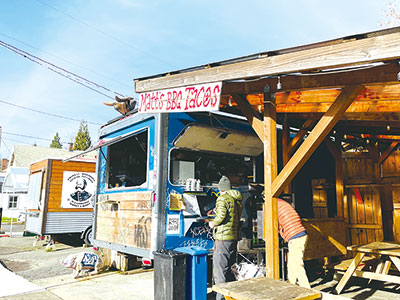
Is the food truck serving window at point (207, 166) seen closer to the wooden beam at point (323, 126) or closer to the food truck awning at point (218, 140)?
the food truck awning at point (218, 140)

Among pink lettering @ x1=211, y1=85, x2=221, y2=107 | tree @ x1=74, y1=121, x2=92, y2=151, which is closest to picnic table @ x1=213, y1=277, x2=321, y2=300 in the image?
pink lettering @ x1=211, y1=85, x2=221, y2=107

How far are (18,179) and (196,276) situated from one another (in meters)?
15.7

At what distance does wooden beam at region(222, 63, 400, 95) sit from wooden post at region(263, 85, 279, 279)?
217mm

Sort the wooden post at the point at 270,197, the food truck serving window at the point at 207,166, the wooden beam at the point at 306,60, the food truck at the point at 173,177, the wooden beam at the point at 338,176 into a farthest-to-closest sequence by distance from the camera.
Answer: the wooden beam at the point at 338,176 < the food truck serving window at the point at 207,166 < the food truck at the point at 173,177 < the wooden post at the point at 270,197 < the wooden beam at the point at 306,60

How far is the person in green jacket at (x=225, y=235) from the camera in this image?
514 cm

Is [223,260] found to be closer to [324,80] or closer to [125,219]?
[125,219]

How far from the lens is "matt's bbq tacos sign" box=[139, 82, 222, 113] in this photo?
467cm

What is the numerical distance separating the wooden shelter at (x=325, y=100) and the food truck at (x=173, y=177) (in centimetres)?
58

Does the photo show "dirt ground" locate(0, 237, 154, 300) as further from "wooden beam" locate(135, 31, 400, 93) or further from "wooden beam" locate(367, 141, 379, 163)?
"wooden beam" locate(367, 141, 379, 163)

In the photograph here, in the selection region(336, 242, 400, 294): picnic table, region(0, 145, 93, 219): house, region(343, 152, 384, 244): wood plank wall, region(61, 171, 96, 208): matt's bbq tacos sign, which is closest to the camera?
region(336, 242, 400, 294): picnic table

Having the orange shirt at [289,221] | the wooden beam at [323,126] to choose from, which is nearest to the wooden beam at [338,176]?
the orange shirt at [289,221]

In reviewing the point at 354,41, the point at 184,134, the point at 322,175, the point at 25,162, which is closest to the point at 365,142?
the point at 322,175

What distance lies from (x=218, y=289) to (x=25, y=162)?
34.9 metres

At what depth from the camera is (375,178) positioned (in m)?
7.83
